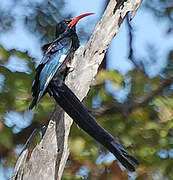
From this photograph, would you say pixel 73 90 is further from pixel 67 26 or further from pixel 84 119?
pixel 67 26

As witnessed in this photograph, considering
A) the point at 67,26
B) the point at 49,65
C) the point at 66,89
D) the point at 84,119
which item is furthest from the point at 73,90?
the point at 67,26

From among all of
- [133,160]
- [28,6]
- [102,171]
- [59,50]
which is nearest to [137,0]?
[59,50]

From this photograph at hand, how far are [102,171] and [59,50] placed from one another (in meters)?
0.81

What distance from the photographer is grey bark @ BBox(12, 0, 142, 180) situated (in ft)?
10.0

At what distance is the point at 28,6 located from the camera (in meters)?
4.68

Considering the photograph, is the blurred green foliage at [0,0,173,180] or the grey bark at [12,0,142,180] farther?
the blurred green foliage at [0,0,173,180]

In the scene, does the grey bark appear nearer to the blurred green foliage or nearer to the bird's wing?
the bird's wing

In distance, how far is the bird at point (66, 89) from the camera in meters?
3.15

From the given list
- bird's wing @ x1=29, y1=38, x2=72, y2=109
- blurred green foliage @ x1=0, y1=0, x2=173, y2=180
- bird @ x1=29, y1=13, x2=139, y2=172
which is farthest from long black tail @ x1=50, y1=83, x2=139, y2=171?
blurred green foliage @ x1=0, y1=0, x2=173, y2=180

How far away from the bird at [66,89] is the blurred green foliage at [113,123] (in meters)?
0.32

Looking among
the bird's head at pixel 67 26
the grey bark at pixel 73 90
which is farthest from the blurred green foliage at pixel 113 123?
the grey bark at pixel 73 90

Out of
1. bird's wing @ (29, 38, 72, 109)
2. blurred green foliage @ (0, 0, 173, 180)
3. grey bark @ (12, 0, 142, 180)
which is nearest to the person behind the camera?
grey bark @ (12, 0, 142, 180)

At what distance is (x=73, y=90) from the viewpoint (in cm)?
328

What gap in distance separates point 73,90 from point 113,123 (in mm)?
777
